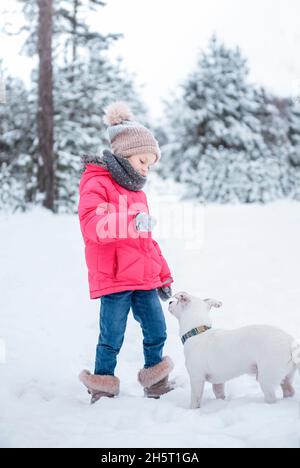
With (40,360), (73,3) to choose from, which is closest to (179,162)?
(73,3)

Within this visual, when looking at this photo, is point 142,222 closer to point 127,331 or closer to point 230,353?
point 230,353

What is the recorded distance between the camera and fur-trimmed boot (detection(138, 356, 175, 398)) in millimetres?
3592

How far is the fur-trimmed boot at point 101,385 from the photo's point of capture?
344 centimetres

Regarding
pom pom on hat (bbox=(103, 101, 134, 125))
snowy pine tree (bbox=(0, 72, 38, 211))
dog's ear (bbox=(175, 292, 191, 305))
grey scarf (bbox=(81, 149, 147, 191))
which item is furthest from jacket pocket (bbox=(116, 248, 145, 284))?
snowy pine tree (bbox=(0, 72, 38, 211))

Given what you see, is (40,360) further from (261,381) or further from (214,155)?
(214,155)

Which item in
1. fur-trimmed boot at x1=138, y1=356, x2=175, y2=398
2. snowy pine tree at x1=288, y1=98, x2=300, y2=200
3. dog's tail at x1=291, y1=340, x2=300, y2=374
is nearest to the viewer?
dog's tail at x1=291, y1=340, x2=300, y2=374

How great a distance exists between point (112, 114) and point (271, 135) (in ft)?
66.0

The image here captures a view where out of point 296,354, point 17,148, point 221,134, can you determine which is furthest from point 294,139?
point 296,354

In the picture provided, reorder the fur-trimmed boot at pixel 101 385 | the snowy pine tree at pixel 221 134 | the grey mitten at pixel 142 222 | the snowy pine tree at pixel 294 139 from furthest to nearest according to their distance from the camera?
the snowy pine tree at pixel 294 139 → the snowy pine tree at pixel 221 134 → the fur-trimmed boot at pixel 101 385 → the grey mitten at pixel 142 222

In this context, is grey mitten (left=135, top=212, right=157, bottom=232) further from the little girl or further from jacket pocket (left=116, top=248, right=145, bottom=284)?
jacket pocket (left=116, top=248, right=145, bottom=284)

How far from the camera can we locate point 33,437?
2584 mm

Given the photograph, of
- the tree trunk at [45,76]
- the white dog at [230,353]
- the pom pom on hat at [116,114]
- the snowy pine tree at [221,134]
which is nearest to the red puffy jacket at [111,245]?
the white dog at [230,353]

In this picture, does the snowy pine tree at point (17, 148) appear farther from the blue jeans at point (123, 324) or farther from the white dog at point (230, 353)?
the white dog at point (230, 353)

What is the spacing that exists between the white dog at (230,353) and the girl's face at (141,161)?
3.16 ft
